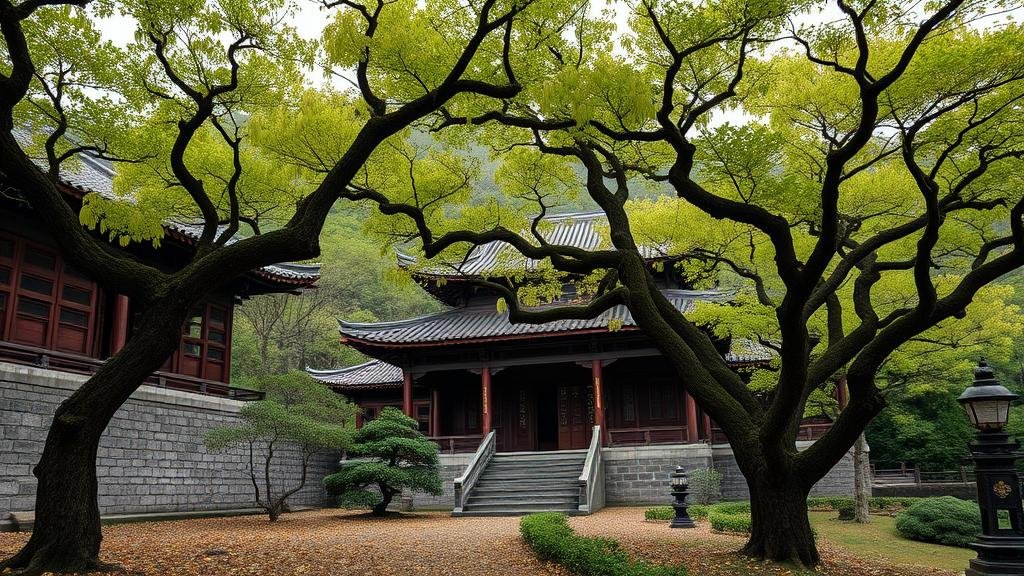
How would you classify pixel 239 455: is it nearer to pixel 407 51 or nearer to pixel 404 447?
pixel 404 447

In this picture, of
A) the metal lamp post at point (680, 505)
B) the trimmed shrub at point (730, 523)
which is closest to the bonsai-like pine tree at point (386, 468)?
the metal lamp post at point (680, 505)

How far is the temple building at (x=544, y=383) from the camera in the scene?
17.7m

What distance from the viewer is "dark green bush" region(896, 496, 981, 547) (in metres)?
12.1

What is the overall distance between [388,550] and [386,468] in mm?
6146

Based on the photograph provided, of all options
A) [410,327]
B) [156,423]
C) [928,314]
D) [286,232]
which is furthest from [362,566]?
[410,327]

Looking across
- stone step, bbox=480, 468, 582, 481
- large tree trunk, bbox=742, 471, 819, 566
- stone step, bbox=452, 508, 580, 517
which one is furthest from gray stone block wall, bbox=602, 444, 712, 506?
large tree trunk, bbox=742, 471, 819, 566

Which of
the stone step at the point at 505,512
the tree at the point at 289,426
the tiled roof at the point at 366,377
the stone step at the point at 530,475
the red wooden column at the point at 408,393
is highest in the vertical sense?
the tiled roof at the point at 366,377

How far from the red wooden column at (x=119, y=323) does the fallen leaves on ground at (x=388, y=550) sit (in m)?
4.08

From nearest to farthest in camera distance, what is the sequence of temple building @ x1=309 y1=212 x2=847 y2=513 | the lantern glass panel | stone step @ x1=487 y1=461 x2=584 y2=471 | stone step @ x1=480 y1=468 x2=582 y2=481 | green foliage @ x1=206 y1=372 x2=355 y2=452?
the lantern glass panel, green foliage @ x1=206 y1=372 x2=355 y2=452, stone step @ x1=480 y1=468 x2=582 y2=481, stone step @ x1=487 y1=461 x2=584 y2=471, temple building @ x1=309 y1=212 x2=847 y2=513

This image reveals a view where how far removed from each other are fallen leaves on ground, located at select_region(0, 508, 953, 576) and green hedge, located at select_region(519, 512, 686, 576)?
16cm

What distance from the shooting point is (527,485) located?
1619 centimetres

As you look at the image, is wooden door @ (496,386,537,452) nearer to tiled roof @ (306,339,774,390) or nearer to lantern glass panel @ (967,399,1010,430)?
tiled roof @ (306,339,774,390)

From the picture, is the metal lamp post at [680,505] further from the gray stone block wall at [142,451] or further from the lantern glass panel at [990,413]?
the gray stone block wall at [142,451]

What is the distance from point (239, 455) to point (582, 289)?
932cm
